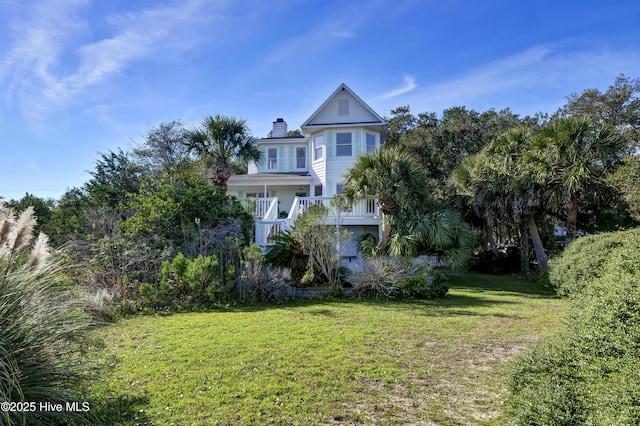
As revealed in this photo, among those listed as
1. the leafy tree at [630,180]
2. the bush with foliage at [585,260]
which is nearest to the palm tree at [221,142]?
the bush with foliage at [585,260]

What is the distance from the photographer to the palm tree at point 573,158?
44.2 ft

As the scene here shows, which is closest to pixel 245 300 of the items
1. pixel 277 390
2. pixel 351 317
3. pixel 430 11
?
pixel 351 317

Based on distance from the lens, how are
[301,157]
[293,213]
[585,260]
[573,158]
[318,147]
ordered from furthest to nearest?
[301,157]
[318,147]
[293,213]
[573,158]
[585,260]

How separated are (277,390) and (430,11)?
33.6ft

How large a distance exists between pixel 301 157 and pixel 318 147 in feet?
9.84

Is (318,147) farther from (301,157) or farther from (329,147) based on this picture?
(301,157)

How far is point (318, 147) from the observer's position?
72.4 ft

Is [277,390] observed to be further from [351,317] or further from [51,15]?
[51,15]

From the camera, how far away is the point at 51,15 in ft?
23.7

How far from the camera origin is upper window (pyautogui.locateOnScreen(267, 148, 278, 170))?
24.9 meters

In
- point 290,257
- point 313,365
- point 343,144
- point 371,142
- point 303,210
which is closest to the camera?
point 313,365

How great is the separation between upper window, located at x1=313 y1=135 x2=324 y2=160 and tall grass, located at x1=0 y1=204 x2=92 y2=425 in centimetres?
1920

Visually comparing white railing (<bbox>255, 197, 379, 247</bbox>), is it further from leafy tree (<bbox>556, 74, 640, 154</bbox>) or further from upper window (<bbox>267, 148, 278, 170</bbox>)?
leafy tree (<bbox>556, 74, 640, 154</bbox>)

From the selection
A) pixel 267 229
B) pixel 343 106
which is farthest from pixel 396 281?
pixel 343 106
